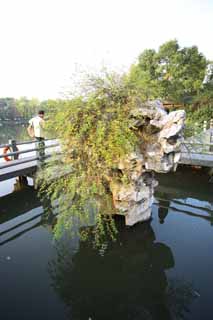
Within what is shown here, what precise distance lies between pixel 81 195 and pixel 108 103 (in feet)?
3.88

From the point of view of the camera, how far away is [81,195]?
2316 mm

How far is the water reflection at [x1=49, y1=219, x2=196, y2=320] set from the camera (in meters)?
1.93

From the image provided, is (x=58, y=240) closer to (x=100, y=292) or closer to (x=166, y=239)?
(x=100, y=292)

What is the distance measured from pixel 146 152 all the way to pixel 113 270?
161cm

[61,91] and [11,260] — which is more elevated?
[61,91]

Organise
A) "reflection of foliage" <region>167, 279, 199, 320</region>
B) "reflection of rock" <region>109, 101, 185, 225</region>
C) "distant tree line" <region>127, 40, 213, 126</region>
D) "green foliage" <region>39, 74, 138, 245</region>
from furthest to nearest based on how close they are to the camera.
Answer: "distant tree line" <region>127, 40, 213, 126</region>
"reflection of rock" <region>109, 101, 185, 225</region>
"green foliage" <region>39, 74, 138, 245</region>
"reflection of foliage" <region>167, 279, 199, 320</region>

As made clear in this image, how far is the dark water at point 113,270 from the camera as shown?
193cm

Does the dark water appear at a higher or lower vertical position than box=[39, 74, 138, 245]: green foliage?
lower

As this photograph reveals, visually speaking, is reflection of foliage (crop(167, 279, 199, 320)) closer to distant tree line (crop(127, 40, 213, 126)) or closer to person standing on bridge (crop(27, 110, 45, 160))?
person standing on bridge (crop(27, 110, 45, 160))

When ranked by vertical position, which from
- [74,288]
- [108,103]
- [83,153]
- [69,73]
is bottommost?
[74,288]

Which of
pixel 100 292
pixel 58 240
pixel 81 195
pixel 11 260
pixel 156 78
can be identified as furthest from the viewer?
pixel 156 78

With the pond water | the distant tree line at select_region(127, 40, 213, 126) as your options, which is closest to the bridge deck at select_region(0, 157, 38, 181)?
the pond water

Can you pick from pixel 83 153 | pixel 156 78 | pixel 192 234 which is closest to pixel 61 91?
pixel 83 153

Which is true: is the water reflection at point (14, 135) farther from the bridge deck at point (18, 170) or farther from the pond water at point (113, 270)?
the pond water at point (113, 270)
